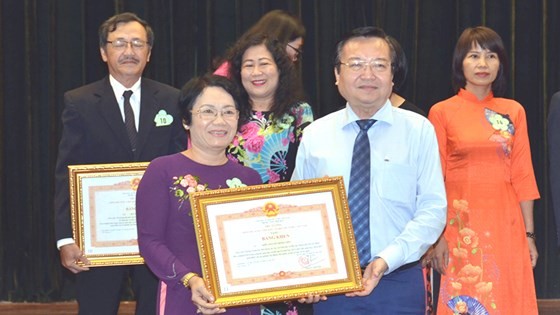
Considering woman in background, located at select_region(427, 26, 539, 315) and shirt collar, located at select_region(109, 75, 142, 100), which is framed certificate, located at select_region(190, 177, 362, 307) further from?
woman in background, located at select_region(427, 26, 539, 315)

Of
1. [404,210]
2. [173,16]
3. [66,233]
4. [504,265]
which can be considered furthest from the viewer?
[173,16]

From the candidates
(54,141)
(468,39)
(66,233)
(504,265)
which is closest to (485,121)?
(468,39)

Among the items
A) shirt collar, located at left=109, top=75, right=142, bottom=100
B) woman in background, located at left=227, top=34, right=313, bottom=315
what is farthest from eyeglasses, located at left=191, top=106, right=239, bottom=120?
shirt collar, located at left=109, top=75, right=142, bottom=100

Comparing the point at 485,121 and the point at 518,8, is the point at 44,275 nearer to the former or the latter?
the point at 485,121

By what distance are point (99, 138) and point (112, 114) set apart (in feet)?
0.38

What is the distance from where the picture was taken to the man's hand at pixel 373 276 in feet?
8.29

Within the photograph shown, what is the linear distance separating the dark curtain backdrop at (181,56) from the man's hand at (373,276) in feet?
10.1

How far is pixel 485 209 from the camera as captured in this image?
4105mm

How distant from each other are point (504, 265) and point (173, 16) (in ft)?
8.49

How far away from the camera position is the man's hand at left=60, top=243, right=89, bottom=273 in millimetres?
3377

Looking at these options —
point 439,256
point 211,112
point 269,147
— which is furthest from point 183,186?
point 439,256

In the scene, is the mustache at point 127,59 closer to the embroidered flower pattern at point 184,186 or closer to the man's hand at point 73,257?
the man's hand at point 73,257

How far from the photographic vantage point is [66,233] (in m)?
3.51

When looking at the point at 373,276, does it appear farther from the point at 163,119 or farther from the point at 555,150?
the point at 163,119
